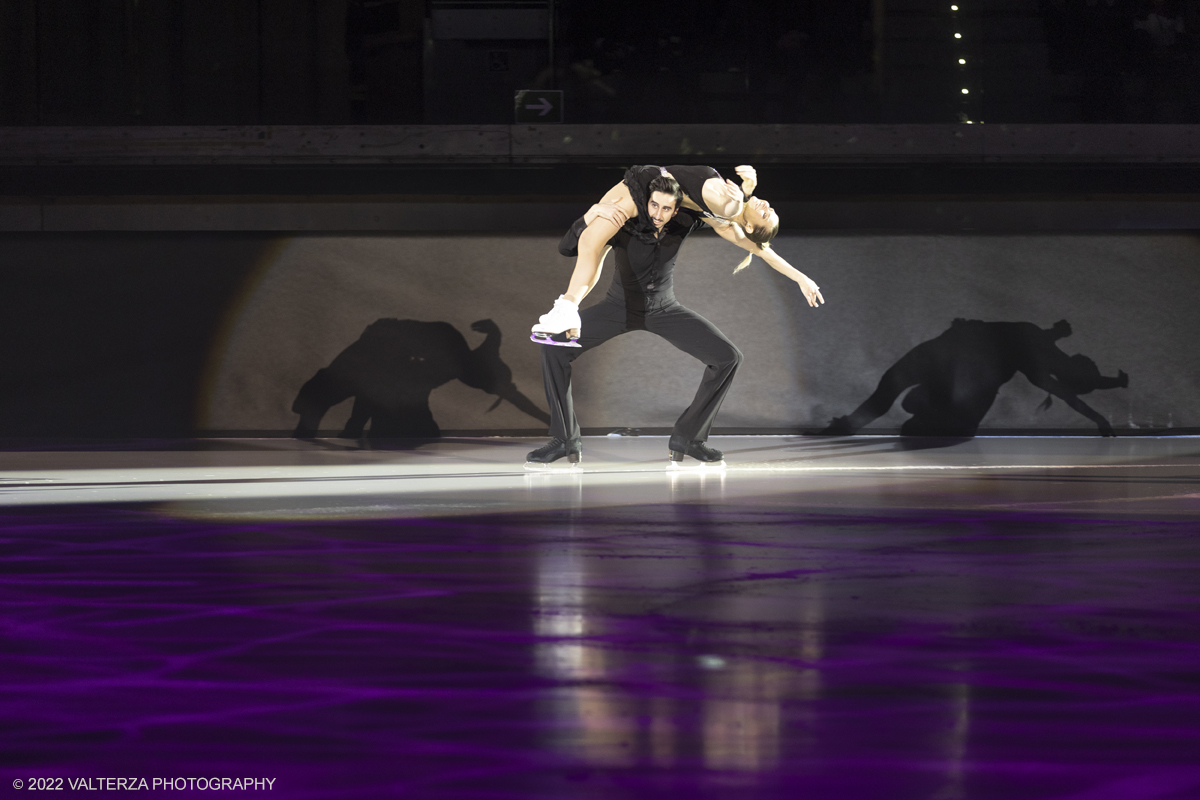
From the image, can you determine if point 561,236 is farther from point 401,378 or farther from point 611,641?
point 611,641

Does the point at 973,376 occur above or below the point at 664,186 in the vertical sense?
below

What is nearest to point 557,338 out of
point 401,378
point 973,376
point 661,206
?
point 661,206

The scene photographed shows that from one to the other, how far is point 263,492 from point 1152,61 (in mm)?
7484

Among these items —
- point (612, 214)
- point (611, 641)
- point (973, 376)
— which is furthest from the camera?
point (973, 376)

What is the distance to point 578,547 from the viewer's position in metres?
3.97

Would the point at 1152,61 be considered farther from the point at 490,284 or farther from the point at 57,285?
the point at 57,285

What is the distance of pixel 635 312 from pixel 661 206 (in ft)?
2.08

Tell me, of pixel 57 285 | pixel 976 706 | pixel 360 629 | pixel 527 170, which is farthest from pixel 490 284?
pixel 976 706

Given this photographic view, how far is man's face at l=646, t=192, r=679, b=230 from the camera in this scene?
5914 mm

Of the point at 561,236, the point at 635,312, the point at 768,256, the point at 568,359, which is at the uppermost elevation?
the point at 561,236

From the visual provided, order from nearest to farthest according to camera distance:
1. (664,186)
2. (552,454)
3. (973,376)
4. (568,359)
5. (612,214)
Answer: (664,186), (612,214), (568,359), (552,454), (973,376)

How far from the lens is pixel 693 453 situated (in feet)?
21.4

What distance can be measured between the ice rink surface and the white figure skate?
3.08ft

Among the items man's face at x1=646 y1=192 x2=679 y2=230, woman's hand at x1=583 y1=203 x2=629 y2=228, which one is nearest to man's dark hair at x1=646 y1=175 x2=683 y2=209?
man's face at x1=646 y1=192 x2=679 y2=230
